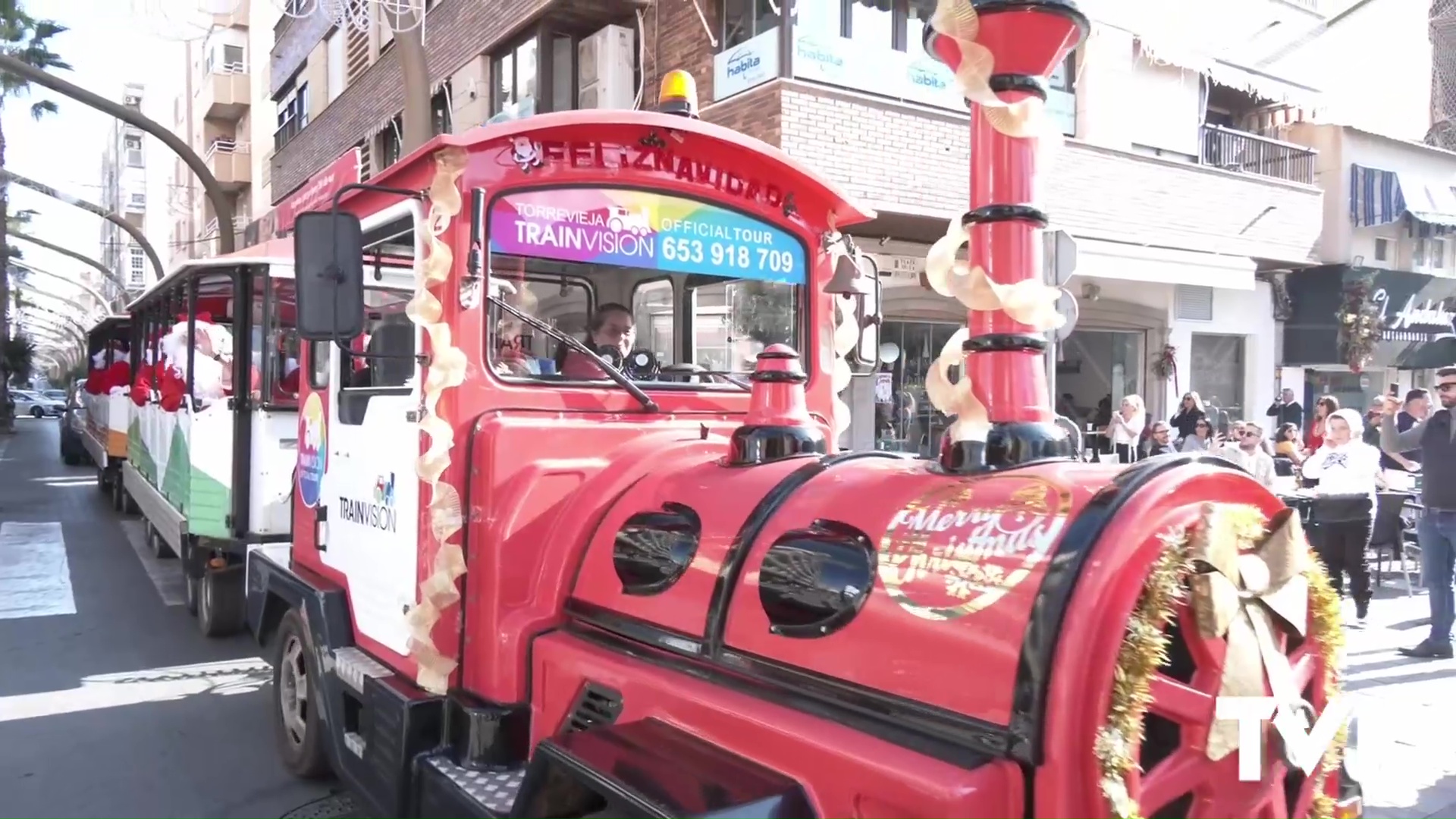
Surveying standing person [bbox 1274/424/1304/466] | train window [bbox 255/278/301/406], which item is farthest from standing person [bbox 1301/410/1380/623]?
train window [bbox 255/278/301/406]

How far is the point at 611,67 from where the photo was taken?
41.2ft

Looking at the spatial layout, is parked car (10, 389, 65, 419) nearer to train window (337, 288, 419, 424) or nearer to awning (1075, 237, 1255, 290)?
awning (1075, 237, 1255, 290)

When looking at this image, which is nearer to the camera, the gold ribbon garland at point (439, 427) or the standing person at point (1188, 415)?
the gold ribbon garland at point (439, 427)

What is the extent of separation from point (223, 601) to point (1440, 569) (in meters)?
8.13

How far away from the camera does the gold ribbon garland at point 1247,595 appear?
5.99ft

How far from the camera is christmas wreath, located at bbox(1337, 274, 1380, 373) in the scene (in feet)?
54.6

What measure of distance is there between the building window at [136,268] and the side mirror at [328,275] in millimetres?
80907

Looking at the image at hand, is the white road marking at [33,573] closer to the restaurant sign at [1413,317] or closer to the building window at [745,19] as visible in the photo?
the building window at [745,19]

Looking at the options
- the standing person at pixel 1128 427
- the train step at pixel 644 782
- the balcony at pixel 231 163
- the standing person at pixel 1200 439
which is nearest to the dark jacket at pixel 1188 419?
the standing person at pixel 1200 439

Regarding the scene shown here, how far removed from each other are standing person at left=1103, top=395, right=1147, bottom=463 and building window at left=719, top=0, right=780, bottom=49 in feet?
17.3

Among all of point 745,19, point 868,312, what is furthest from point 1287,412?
point 868,312

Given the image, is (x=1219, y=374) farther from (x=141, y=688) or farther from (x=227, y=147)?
(x=227, y=147)

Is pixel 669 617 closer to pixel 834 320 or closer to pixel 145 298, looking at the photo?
pixel 834 320

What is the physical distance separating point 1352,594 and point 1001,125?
289 inches
